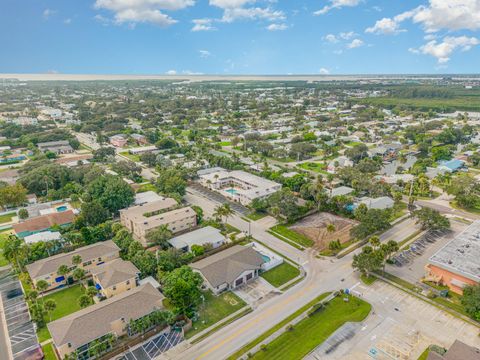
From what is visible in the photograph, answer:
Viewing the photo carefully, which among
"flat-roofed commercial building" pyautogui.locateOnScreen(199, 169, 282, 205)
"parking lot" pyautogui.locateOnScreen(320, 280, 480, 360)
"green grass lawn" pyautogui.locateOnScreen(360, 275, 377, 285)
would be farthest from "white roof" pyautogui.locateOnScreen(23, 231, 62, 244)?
"green grass lawn" pyautogui.locateOnScreen(360, 275, 377, 285)

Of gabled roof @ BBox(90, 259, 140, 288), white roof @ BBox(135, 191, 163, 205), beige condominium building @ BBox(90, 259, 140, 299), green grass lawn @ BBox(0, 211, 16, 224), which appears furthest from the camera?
white roof @ BBox(135, 191, 163, 205)

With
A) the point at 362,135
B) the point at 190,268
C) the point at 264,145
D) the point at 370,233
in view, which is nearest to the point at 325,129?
the point at 362,135

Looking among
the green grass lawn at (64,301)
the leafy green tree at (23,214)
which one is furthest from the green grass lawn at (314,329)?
the leafy green tree at (23,214)

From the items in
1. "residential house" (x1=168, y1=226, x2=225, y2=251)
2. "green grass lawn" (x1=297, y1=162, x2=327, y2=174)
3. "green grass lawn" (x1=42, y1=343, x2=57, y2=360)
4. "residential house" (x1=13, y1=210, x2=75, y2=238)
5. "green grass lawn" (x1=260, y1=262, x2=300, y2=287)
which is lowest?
"green grass lawn" (x1=42, y1=343, x2=57, y2=360)

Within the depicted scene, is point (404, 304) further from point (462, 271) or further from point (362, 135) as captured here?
point (362, 135)

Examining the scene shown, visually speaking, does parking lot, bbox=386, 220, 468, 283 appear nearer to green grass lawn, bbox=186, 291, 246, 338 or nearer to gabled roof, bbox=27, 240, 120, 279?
green grass lawn, bbox=186, 291, 246, 338

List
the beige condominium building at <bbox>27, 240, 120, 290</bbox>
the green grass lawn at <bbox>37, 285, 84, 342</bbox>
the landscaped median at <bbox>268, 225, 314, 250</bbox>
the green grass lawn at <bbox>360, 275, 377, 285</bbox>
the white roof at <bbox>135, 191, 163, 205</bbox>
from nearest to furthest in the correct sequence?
the green grass lawn at <bbox>37, 285, 84, 342</bbox> → the beige condominium building at <bbox>27, 240, 120, 290</bbox> → the green grass lawn at <bbox>360, 275, 377, 285</bbox> → the landscaped median at <bbox>268, 225, 314, 250</bbox> → the white roof at <bbox>135, 191, 163, 205</bbox>

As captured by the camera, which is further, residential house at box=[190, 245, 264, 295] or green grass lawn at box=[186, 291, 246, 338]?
residential house at box=[190, 245, 264, 295]

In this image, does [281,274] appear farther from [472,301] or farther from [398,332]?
[472,301]
